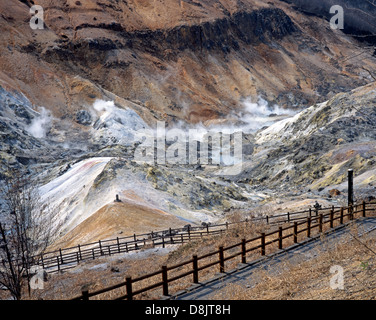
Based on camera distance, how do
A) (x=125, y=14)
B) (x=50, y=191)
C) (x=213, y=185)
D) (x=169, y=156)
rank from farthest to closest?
(x=125, y=14) < (x=169, y=156) < (x=213, y=185) < (x=50, y=191)

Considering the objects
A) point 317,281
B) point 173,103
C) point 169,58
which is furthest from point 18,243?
point 169,58

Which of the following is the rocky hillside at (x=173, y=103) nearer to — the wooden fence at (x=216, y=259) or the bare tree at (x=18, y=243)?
the wooden fence at (x=216, y=259)

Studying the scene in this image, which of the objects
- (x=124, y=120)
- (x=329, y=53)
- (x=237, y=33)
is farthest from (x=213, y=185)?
(x=329, y=53)

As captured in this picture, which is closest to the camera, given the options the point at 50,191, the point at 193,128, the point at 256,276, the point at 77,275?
the point at 256,276

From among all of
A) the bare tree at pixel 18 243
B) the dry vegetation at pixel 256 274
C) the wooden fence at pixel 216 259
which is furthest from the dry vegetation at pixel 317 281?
the bare tree at pixel 18 243

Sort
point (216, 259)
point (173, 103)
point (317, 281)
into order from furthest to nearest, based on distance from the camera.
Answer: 1. point (173, 103)
2. point (216, 259)
3. point (317, 281)

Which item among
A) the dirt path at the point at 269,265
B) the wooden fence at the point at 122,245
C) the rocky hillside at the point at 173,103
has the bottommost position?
the wooden fence at the point at 122,245

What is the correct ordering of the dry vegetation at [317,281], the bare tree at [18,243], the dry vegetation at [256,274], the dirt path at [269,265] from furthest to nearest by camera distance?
the bare tree at [18,243] → the dirt path at [269,265] → the dry vegetation at [256,274] → the dry vegetation at [317,281]

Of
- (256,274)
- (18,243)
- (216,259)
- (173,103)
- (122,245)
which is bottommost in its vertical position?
(122,245)

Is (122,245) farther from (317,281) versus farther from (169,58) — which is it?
(169,58)

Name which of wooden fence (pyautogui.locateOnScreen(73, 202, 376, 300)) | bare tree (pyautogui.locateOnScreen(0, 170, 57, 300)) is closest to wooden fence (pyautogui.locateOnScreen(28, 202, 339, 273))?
bare tree (pyautogui.locateOnScreen(0, 170, 57, 300))
